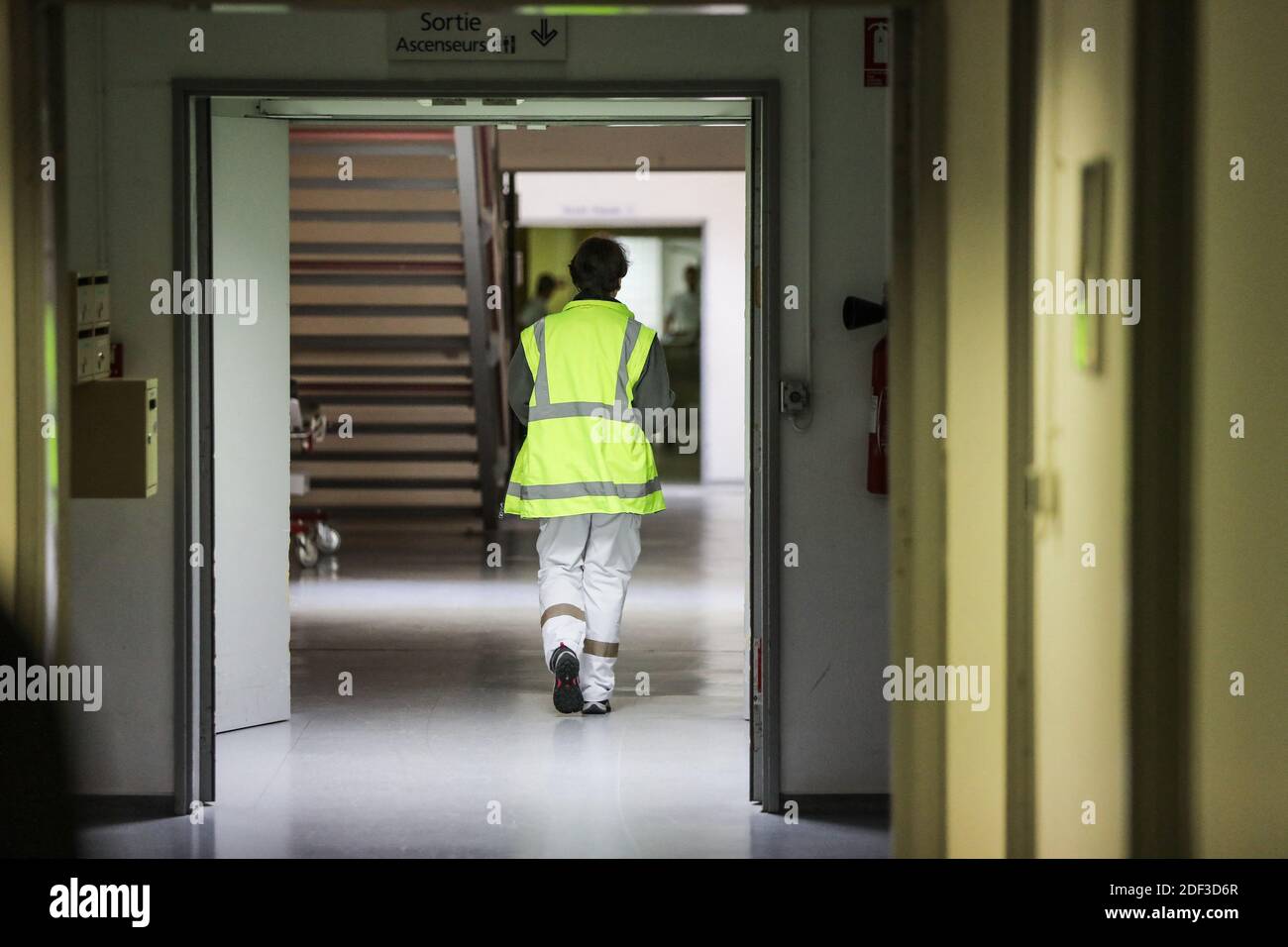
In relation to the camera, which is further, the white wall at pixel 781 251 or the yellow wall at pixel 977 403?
the white wall at pixel 781 251

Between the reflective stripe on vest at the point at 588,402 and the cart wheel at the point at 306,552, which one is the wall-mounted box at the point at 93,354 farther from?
the cart wheel at the point at 306,552

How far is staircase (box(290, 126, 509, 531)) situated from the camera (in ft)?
34.9

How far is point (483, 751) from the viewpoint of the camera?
19.1ft

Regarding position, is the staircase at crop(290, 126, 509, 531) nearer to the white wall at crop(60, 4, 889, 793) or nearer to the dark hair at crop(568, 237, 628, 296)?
the dark hair at crop(568, 237, 628, 296)

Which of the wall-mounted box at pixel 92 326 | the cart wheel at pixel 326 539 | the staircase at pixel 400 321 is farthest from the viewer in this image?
the cart wheel at pixel 326 539

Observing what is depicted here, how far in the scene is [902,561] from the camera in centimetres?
333

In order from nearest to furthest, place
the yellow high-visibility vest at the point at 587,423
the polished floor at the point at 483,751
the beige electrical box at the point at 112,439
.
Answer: the beige electrical box at the point at 112,439 < the polished floor at the point at 483,751 < the yellow high-visibility vest at the point at 587,423

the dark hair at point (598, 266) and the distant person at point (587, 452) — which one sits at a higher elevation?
the dark hair at point (598, 266)

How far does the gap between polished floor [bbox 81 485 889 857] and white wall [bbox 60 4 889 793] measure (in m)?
0.33

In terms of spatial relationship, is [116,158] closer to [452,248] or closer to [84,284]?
[84,284]

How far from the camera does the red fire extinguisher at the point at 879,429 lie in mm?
4941

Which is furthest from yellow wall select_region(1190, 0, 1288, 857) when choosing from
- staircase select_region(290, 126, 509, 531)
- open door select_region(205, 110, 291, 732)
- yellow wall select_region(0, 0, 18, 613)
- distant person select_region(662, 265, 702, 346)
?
distant person select_region(662, 265, 702, 346)

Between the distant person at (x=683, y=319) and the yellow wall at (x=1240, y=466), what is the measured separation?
53.1 feet

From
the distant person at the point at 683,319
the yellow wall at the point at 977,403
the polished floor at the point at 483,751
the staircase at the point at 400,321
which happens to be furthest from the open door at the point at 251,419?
the distant person at the point at 683,319
